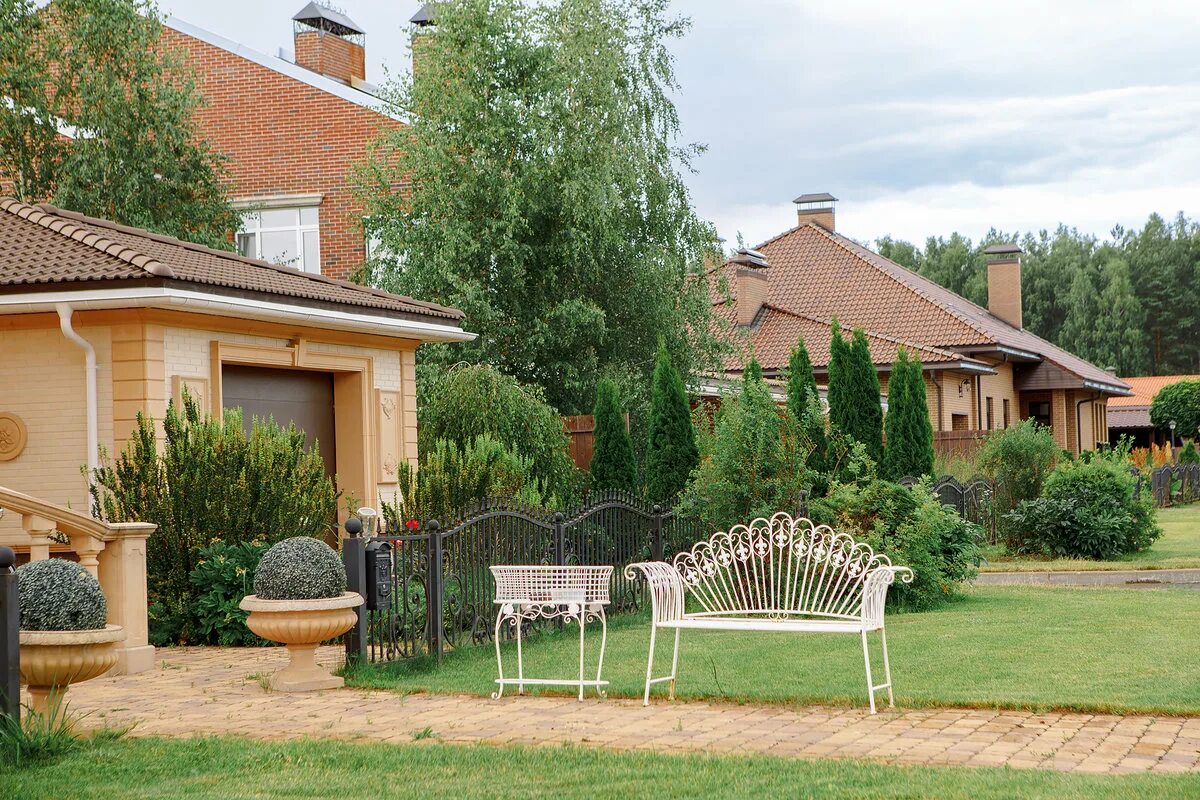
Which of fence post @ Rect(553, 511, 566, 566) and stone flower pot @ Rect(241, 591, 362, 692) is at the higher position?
fence post @ Rect(553, 511, 566, 566)

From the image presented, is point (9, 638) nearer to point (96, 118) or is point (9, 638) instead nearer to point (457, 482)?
point (457, 482)

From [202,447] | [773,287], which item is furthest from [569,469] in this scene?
[773,287]

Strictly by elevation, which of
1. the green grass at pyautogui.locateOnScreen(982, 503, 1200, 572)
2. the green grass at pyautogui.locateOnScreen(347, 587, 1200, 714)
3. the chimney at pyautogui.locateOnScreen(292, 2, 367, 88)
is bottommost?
the green grass at pyautogui.locateOnScreen(982, 503, 1200, 572)

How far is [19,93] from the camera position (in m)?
23.3

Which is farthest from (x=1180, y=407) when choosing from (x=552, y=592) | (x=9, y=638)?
(x=9, y=638)

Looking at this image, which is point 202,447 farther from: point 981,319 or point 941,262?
point 941,262

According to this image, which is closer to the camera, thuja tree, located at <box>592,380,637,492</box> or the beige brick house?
the beige brick house

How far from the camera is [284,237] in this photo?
86.3ft

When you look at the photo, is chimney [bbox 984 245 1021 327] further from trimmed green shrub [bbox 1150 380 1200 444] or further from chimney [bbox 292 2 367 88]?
chimney [bbox 292 2 367 88]

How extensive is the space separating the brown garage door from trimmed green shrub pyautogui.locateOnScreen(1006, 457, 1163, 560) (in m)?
10.2

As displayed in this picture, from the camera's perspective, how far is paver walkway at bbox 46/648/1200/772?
6938mm

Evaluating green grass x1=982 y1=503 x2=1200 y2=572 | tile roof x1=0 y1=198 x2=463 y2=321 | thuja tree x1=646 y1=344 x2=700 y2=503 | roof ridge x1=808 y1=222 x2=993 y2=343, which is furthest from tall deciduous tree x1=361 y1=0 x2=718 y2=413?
roof ridge x1=808 y1=222 x2=993 y2=343

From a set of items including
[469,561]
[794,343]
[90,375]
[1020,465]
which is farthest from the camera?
[794,343]

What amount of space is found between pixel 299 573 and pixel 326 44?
2361 cm
